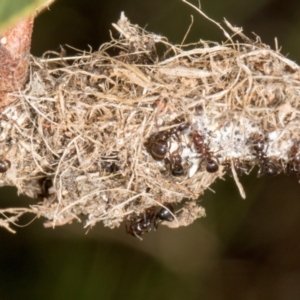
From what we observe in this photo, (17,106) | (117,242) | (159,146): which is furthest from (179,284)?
(17,106)

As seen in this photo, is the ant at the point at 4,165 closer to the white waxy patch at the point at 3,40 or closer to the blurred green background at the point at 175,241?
the white waxy patch at the point at 3,40

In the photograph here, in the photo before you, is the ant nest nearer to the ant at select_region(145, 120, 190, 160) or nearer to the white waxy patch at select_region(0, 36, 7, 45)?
the ant at select_region(145, 120, 190, 160)

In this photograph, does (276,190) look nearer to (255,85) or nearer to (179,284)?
(179,284)

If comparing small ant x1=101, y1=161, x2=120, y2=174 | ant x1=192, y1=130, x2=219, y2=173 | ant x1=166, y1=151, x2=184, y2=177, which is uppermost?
ant x1=192, y1=130, x2=219, y2=173

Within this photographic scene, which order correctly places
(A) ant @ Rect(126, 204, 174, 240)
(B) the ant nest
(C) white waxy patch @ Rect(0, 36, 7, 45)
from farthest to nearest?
(A) ant @ Rect(126, 204, 174, 240) < (B) the ant nest < (C) white waxy patch @ Rect(0, 36, 7, 45)

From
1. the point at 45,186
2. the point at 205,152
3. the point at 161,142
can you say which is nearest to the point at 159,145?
the point at 161,142

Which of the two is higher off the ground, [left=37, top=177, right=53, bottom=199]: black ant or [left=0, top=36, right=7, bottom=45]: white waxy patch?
[left=0, top=36, right=7, bottom=45]: white waxy patch

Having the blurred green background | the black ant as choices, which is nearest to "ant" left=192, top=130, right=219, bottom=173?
the black ant
